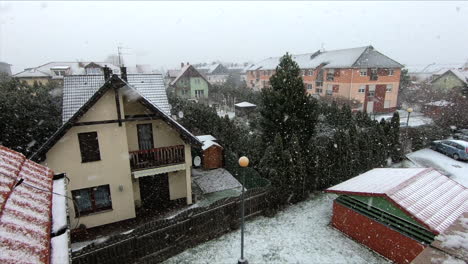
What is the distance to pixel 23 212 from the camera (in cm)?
349

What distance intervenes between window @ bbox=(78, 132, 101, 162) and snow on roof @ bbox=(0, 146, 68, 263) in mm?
5906

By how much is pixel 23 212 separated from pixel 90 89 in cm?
994

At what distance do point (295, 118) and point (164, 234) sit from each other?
11264 mm

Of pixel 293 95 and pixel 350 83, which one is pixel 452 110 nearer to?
pixel 350 83

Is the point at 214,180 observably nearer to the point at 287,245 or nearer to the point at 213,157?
the point at 213,157

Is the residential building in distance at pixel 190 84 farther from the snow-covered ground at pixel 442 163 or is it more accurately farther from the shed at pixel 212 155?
the snow-covered ground at pixel 442 163

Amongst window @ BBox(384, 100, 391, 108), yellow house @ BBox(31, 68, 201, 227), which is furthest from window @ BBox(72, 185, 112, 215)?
window @ BBox(384, 100, 391, 108)

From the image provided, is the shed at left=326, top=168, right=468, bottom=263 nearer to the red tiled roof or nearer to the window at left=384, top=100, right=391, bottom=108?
the red tiled roof

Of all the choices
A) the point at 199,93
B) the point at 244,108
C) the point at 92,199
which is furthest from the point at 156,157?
the point at 199,93

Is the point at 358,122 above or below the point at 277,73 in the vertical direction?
below

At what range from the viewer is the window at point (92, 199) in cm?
1120

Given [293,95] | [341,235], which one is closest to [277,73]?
[293,95]

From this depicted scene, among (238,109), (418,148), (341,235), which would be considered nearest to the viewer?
(341,235)

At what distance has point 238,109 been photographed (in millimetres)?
36531
